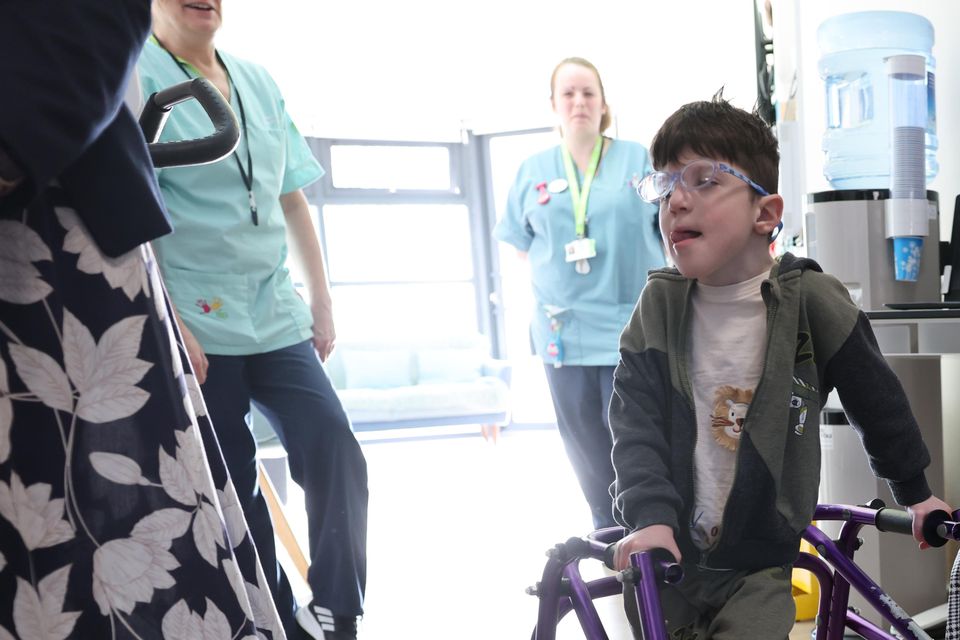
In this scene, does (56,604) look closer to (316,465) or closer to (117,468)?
(117,468)

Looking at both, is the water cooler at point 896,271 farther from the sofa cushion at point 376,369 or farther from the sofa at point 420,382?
the sofa cushion at point 376,369

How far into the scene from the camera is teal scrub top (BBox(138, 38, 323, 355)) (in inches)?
66.4

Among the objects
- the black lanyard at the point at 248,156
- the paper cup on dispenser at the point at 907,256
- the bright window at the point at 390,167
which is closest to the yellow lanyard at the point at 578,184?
the paper cup on dispenser at the point at 907,256

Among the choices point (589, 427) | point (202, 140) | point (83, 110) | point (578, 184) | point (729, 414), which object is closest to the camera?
point (83, 110)

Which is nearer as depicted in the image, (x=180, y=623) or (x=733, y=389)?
(x=180, y=623)

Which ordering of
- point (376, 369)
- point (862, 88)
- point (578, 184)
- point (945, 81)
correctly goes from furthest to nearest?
point (376, 369), point (578, 184), point (862, 88), point (945, 81)

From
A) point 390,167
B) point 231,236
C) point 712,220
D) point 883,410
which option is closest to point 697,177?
point 712,220

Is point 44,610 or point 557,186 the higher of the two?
point 557,186

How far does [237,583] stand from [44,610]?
135 mm

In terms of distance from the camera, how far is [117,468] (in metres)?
0.64

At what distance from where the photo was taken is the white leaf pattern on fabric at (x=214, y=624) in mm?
667

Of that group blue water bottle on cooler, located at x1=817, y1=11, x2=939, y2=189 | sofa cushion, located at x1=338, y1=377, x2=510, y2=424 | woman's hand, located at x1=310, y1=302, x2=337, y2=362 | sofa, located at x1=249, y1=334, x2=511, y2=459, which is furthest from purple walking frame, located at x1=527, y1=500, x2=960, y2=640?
sofa cushion, located at x1=338, y1=377, x2=510, y2=424

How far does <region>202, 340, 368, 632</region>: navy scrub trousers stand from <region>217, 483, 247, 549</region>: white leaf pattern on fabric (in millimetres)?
1036

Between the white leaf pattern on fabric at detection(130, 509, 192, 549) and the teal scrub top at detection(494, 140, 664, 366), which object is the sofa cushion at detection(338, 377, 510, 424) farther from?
the white leaf pattern on fabric at detection(130, 509, 192, 549)
